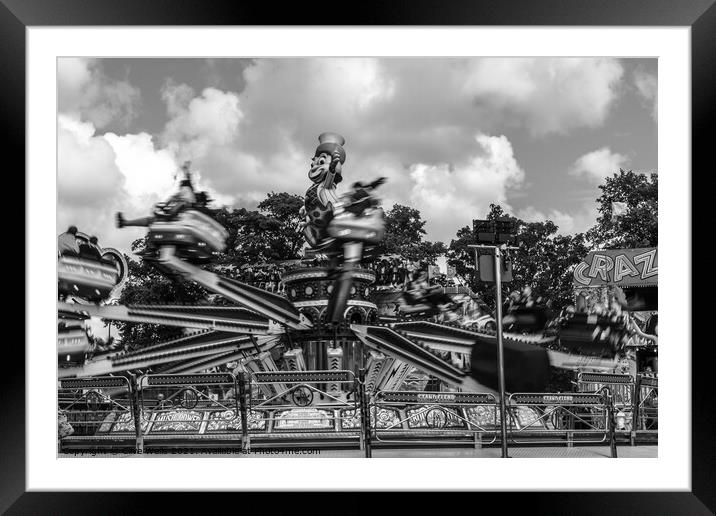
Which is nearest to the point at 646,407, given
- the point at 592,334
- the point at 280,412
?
the point at 592,334

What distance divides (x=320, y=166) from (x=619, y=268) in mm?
4071

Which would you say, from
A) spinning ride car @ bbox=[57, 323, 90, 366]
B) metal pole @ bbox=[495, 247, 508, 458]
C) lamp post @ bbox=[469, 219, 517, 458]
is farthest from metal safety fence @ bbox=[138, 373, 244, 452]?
lamp post @ bbox=[469, 219, 517, 458]

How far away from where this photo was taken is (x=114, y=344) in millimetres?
9781

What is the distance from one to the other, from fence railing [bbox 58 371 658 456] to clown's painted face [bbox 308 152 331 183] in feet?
7.93

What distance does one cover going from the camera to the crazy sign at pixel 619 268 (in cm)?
1002

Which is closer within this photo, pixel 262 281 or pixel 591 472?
pixel 591 472

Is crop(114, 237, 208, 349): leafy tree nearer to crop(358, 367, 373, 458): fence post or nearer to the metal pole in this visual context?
crop(358, 367, 373, 458): fence post

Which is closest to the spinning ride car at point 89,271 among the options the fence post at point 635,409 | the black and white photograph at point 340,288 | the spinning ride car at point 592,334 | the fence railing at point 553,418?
the black and white photograph at point 340,288

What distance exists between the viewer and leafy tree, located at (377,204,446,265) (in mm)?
9594

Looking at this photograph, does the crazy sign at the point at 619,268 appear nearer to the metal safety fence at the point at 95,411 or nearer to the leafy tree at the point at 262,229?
the leafy tree at the point at 262,229
